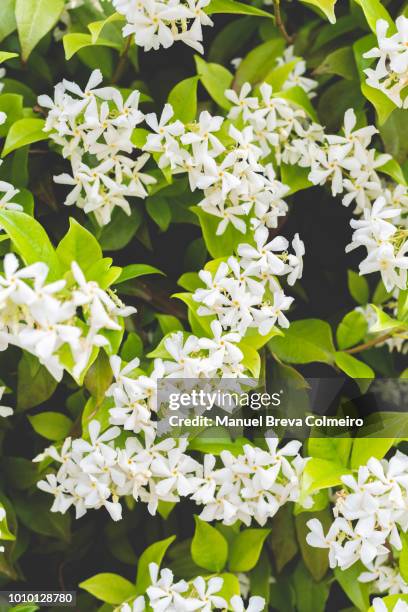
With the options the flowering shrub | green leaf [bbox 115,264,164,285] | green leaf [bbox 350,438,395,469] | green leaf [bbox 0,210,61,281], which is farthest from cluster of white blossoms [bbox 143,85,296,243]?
green leaf [bbox 350,438,395,469]

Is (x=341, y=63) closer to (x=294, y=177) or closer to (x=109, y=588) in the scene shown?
(x=294, y=177)

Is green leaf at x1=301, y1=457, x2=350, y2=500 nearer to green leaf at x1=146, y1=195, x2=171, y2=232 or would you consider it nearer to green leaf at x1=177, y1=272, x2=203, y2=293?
green leaf at x1=177, y1=272, x2=203, y2=293

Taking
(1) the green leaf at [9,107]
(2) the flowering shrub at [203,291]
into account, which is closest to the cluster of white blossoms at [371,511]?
(2) the flowering shrub at [203,291]

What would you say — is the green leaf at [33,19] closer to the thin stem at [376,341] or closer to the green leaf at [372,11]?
the green leaf at [372,11]

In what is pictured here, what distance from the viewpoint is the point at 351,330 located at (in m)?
1.18

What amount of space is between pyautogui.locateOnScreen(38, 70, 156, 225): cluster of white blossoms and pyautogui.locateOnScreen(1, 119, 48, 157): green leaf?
20mm

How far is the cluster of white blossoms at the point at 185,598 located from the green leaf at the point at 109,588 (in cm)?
5

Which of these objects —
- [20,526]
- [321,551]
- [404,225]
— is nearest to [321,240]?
[404,225]

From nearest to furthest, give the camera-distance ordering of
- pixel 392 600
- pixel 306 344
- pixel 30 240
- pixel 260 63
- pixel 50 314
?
pixel 50 314 → pixel 30 240 → pixel 392 600 → pixel 306 344 → pixel 260 63

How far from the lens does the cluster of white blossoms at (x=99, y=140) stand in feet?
3.35

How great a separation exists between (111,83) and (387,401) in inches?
26.4

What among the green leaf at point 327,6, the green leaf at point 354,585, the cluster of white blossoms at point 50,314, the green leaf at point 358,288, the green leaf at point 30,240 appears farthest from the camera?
the green leaf at point 358,288

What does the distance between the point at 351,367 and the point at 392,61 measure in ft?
1.41

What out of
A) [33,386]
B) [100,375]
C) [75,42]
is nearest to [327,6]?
[75,42]
